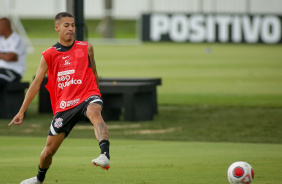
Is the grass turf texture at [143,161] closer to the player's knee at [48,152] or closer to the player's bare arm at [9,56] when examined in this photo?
the player's knee at [48,152]

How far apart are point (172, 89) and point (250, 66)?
799cm

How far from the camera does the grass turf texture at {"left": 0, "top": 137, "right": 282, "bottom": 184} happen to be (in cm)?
845

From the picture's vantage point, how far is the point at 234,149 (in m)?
11.0

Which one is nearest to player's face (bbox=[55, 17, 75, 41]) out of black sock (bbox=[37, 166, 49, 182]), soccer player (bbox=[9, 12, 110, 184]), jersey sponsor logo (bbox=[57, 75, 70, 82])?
soccer player (bbox=[9, 12, 110, 184])

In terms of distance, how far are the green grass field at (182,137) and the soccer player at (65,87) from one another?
886mm

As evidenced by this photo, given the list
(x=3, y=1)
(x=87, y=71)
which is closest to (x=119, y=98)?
(x=87, y=71)

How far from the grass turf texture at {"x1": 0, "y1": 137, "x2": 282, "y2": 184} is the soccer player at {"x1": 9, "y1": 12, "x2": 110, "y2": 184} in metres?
0.85

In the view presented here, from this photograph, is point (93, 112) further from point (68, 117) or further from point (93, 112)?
point (68, 117)

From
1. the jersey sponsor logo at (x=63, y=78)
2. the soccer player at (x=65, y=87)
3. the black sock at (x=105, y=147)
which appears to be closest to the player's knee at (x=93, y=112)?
the soccer player at (x=65, y=87)

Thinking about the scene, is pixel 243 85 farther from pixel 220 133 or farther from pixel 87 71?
pixel 87 71

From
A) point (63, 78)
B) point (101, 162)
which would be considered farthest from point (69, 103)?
point (101, 162)

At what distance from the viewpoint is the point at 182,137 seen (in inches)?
501

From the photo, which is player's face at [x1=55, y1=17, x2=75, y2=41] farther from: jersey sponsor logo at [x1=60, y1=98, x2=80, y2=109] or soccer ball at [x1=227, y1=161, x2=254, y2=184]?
soccer ball at [x1=227, y1=161, x2=254, y2=184]

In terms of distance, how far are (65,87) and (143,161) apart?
8.09 ft
